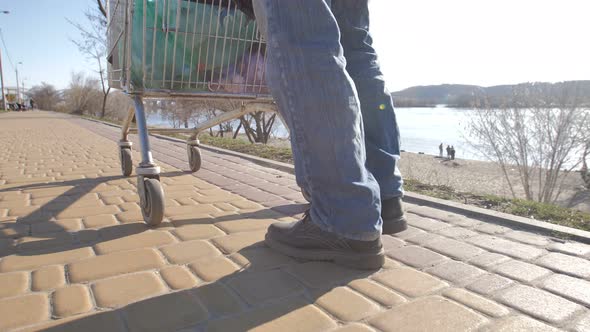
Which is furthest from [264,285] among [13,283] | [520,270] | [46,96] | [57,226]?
[46,96]

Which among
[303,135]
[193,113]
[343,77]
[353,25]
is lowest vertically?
[193,113]

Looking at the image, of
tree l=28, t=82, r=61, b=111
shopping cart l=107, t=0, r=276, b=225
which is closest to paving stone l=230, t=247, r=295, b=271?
shopping cart l=107, t=0, r=276, b=225

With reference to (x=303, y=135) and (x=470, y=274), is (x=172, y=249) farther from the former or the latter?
(x=470, y=274)

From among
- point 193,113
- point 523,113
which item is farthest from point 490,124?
point 193,113

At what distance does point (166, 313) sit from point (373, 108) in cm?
127

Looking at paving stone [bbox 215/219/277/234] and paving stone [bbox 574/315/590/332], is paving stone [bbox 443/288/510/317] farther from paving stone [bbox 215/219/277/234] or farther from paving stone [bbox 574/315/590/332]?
paving stone [bbox 215/219/277/234]

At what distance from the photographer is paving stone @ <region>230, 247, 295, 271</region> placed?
5.38 feet

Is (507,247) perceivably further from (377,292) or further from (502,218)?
(377,292)

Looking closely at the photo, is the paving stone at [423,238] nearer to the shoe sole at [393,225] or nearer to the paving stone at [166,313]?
the shoe sole at [393,225]

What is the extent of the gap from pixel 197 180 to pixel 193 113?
19357mm

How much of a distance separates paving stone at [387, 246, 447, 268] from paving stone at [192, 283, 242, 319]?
78 cm

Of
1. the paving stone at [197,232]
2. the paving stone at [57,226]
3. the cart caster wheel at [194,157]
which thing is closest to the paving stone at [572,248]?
the paving stone at [197,232]

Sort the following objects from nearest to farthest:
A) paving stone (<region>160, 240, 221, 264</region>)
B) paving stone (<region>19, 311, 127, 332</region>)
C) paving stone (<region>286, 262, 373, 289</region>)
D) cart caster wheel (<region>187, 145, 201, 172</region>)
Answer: paving stone (<region>19, 311, 127, 332</region>) → paving stone (<region>286, 262, 373, 289</region>) → paving stone (<region>160, 240, 221, 264</region>) → cart caster wheel (<region>187, 145, 201, 172</region>)

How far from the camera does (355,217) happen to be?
4.75ft
